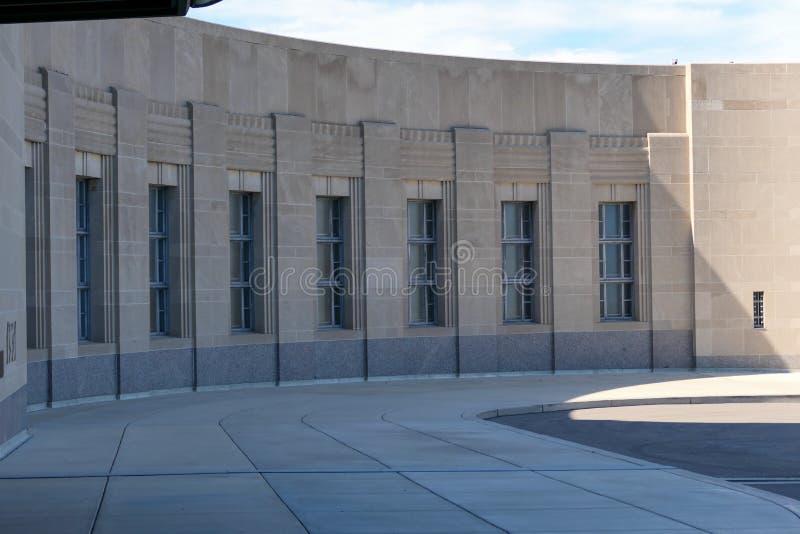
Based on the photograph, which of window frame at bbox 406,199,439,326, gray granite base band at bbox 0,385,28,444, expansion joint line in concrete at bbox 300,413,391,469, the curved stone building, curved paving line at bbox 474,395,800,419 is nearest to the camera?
expansion joint line in concrete at bbox 300,413,391,469

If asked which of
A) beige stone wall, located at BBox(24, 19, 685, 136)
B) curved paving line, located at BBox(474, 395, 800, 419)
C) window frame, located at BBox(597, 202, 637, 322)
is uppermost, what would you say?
beige stone wall, located at BBox(24, 19, 685, 136)

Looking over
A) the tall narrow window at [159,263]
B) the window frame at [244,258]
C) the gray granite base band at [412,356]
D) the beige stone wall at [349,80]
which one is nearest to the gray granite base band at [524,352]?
the gray granite base band at [412,356]

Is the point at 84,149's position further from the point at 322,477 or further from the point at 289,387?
the point at 322,477

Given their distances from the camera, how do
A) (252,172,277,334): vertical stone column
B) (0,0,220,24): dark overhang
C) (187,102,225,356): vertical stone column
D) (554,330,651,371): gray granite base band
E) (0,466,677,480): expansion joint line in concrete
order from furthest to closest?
1. (554,330,651,371): gray granite base band
2. (252,172,277,334): vertical stone column
3. (187,102,225,356): vertical stone column
4. (0,466,677,480): expansion joint line in concrete
5. (0,0,220,24): dark overhang

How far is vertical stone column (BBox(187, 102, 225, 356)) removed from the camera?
26.2 meters

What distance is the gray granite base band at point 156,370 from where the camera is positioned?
80.2 ft

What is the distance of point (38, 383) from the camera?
2172cm

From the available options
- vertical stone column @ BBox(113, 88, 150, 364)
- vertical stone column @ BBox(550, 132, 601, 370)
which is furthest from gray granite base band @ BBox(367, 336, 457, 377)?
vertical stone column @ BBox(113, 88, 150, 364)

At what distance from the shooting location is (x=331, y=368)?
2917 centimetres

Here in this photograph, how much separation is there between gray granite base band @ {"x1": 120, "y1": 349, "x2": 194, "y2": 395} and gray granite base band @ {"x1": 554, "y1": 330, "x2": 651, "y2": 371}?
429 inches

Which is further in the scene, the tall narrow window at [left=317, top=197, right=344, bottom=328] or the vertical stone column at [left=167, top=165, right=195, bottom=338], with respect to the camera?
the tall narrow window at [left=317, top=197, right=344, bottom=328]

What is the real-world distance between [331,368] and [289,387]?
165 centimetres

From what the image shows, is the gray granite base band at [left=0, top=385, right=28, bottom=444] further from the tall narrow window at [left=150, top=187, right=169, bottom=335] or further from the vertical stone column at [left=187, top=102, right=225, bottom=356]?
the vertical stone column at [left=187, top=102, right=225, bottom=356]

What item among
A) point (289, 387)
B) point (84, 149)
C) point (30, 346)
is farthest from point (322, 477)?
point (289, 387)
